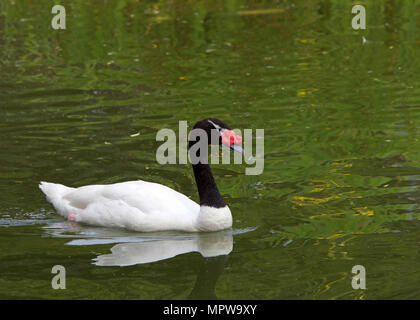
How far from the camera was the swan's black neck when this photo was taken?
7.78 meters

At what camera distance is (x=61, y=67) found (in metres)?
15.5

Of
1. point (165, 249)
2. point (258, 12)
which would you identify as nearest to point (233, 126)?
point (165, 249)

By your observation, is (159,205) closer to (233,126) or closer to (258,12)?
(233,126)

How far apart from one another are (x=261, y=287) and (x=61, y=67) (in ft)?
32.9

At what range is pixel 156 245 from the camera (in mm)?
7555

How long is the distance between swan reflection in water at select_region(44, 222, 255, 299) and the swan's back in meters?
0.10

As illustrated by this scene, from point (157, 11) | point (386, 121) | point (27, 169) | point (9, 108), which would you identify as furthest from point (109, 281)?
point (157, 11)

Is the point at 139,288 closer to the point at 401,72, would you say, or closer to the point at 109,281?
the point at 109,281

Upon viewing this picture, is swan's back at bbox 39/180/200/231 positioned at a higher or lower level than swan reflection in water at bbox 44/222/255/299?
higher

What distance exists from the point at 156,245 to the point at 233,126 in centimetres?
398

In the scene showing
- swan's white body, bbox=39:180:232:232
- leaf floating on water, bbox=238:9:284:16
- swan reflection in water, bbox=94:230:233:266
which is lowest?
swan reflection in water, bbox=94:230:233:266

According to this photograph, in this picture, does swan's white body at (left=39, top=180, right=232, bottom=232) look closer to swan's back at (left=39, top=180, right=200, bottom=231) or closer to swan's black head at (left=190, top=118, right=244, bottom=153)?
swan's back at (left=39, top=180, right=200, bottom=231)

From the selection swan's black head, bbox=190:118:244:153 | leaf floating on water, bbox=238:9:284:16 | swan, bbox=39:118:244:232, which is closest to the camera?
swan's black head, bbox=190:118:244:153

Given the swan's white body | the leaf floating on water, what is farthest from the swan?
the leaf floating on water
